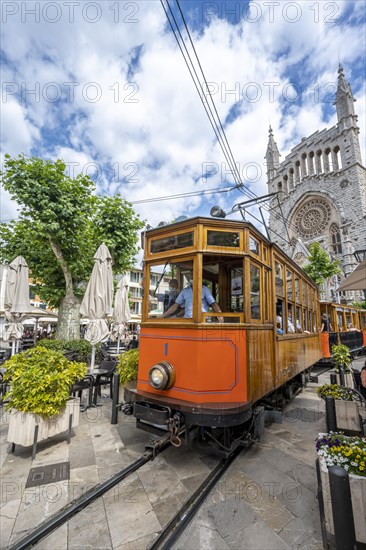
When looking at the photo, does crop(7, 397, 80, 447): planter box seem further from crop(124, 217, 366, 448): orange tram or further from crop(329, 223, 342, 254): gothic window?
crop(329, 223, 342, 254): gothic window

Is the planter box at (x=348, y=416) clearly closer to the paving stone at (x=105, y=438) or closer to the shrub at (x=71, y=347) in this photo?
the paving stone at (x=105, y=438)

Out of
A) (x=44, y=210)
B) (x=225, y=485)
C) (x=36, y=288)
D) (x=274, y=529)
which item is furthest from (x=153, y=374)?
(x=36, y=288)

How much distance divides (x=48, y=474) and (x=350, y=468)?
10.7ft

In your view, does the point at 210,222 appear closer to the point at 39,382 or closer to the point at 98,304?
the point at 39,382

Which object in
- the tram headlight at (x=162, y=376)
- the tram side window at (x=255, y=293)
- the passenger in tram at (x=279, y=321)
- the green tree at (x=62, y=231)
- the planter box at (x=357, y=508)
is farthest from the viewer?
the green tree at (x=62, y=231)

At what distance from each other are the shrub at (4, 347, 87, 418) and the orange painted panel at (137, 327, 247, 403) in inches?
63.3

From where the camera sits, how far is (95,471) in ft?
10.6

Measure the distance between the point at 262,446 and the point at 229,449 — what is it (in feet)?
3.28

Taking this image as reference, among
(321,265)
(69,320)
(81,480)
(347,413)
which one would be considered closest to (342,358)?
(347,413)

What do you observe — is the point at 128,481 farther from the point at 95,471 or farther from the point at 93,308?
the point at 93,308

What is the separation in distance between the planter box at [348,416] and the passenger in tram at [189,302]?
8.14 feet

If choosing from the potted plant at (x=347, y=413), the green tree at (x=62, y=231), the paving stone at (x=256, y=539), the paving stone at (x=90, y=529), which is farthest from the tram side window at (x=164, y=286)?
the green tree at (x=62, y=231)

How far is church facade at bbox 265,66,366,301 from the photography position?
29.2 m

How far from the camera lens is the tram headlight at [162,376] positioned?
3.27 meters
